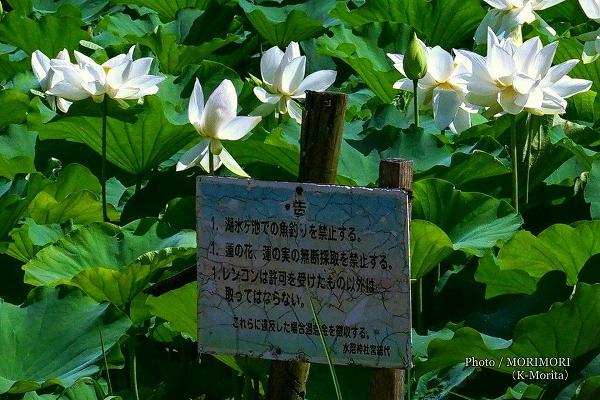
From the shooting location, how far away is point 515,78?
1.95 meters

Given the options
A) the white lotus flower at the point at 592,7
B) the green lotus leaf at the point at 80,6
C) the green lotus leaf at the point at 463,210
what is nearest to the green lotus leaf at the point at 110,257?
the green lotus leaf at the point at 463,210

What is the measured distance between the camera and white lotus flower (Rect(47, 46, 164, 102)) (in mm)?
2213

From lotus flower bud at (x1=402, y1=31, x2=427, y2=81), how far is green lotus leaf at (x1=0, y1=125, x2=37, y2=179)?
0.84 meters

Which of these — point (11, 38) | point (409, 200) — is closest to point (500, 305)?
point (409, 200)

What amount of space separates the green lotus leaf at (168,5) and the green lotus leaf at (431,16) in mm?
621

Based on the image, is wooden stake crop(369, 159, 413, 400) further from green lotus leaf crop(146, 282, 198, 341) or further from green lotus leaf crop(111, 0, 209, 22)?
green lotus leaf crop(111, 0, 209, 22)

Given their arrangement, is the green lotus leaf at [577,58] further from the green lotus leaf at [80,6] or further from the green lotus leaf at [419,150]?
the green lotus leaf at [80,6]

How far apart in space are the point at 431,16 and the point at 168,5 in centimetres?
94

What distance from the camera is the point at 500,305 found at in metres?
1.87

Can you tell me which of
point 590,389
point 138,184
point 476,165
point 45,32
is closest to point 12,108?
point 138,184

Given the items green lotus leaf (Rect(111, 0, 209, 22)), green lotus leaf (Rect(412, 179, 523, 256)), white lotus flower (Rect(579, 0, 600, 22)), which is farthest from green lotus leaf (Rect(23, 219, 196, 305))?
green lotus leaf (Rect(111, 0, 209, 22))

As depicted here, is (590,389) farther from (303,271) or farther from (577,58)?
(577,58)

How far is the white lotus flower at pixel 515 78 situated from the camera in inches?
77.0

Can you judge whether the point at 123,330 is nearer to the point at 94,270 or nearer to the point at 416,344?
the point at 94,270
